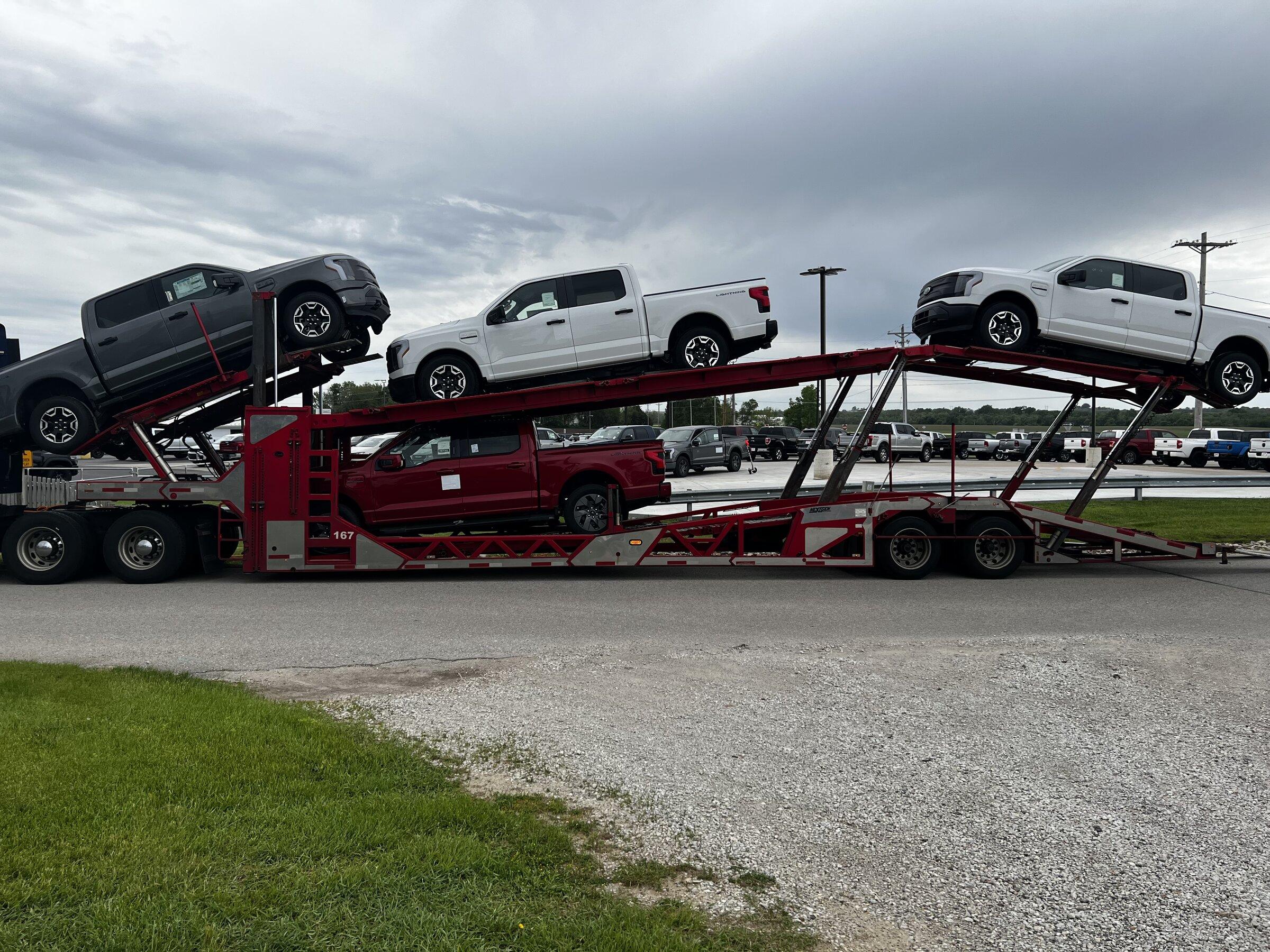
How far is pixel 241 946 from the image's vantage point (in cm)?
288

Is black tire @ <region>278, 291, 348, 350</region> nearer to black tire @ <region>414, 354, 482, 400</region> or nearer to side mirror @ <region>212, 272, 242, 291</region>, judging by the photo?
side mirror @ <region>212, 272, 242, 291</region>

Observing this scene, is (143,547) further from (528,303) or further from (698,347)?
(698,347)

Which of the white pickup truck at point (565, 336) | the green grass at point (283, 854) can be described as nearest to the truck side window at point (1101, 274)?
the white pickup truck at point (565, 336)

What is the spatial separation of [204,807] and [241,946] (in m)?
1.13

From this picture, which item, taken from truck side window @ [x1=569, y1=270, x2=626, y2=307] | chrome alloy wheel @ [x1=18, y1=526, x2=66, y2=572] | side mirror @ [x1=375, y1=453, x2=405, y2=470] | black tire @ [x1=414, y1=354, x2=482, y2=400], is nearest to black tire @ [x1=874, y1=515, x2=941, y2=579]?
truck side window @ [x1=569, y1=270, x2=626, y2=307]

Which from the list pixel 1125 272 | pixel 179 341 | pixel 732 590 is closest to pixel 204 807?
pixel 732 590

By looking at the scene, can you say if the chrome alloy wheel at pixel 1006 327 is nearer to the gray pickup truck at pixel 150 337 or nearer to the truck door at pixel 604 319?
the truck door at pixel 604 319

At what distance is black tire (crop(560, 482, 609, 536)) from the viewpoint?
11.1 metres

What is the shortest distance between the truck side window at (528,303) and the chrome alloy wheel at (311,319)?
6.17 ft

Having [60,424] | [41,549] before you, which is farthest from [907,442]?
[41,549]

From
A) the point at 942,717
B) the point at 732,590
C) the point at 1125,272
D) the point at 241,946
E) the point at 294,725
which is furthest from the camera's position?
the point at 1125,272

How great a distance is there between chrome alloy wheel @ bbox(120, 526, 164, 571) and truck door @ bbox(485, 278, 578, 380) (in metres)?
4.40

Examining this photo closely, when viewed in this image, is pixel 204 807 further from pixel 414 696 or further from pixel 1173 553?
pixel 1173 553

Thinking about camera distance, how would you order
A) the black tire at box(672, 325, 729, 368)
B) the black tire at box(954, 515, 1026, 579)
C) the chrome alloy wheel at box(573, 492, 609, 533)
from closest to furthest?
the black tire at box(672, 325, 729, 368)
the black tire at box(954, 515, 1026, 579)
the chrome alloy wheel at box(573, 492, 609, 533)
